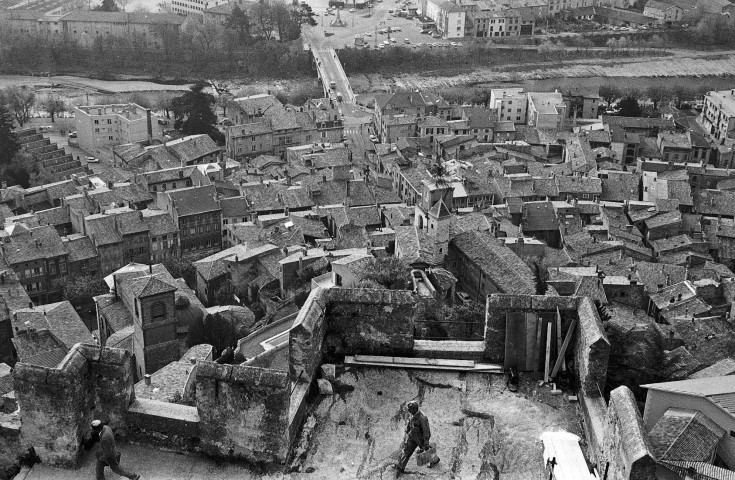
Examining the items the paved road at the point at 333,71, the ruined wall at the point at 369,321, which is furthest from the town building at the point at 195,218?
the ruined wall at the point at 369,321

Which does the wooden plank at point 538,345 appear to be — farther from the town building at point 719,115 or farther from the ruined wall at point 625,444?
the town building at point 719,115

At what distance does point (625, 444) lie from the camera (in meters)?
5.26

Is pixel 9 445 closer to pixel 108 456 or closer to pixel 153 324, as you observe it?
pixel 108 456

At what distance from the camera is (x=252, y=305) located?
89.8 ft

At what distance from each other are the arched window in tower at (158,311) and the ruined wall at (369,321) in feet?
51.7

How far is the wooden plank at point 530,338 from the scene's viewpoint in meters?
6.94

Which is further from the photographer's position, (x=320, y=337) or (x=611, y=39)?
(x=611, y=39)

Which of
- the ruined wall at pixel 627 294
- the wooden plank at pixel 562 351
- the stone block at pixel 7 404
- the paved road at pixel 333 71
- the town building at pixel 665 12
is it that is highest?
the town building at pixel 665 12

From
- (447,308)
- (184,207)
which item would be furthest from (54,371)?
(184,207)

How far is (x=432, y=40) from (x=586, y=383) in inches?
2612

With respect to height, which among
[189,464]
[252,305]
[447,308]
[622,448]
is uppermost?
[622,448]

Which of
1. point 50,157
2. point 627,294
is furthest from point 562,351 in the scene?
point 50,157

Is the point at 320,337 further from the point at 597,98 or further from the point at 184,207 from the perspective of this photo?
the point at 597,98

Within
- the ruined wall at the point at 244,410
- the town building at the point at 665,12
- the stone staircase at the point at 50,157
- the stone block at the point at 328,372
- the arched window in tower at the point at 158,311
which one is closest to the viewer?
the ruined wall at the point at 244,410
